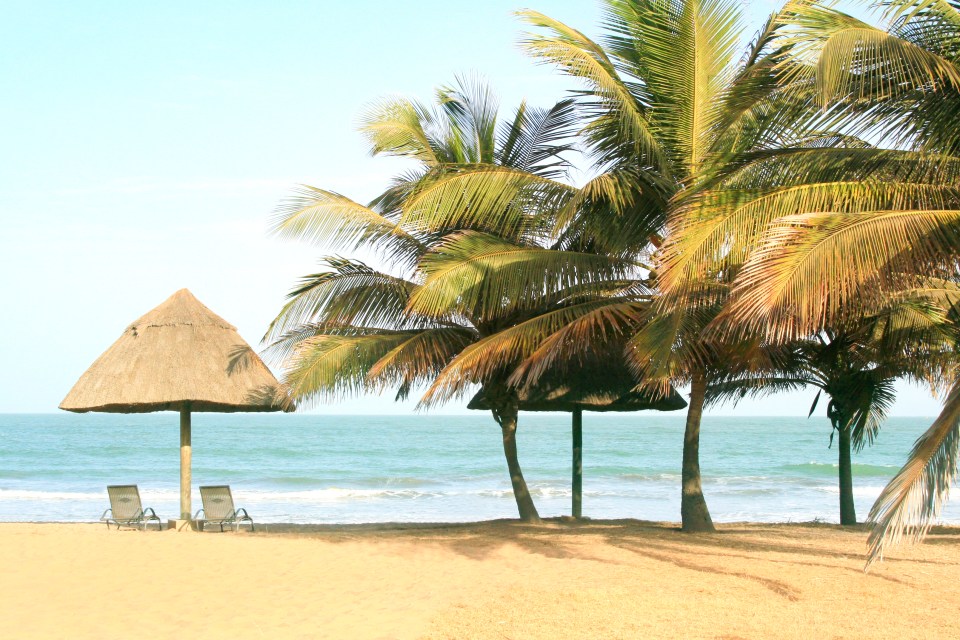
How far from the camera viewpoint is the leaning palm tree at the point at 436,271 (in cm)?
958

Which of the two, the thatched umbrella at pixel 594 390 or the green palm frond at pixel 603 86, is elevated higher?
the green palm frond at pixel 603 86

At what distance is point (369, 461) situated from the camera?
138 feet

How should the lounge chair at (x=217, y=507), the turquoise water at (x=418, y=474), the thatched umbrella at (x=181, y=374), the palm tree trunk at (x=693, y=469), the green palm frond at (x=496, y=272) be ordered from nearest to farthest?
the green palm frond at (x=496, y=272), the palm tree trunk at (x=693, y=469), the thatched umbrella at (x=181, y=374), the lounge chair at (x=217, y=507), the turquoise water at (x=418, y=474)

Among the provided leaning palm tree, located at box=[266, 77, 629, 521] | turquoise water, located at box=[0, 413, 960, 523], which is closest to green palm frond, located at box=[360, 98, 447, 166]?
leaning palm tree, located at box=[266, 77, 629, 521]

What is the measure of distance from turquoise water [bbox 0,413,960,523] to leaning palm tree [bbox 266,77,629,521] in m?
9.92

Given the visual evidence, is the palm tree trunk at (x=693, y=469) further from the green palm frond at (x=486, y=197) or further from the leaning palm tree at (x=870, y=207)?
the leaning palm tree at (x=870, y=207)

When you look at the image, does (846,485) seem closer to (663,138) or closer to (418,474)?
(663,138)

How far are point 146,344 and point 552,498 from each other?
17047 millimetres

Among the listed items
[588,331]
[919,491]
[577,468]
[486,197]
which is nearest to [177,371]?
[486,197]

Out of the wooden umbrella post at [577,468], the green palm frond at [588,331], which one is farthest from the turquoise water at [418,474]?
the green palm frond at [588,331]

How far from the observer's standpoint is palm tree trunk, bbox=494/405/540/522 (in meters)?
11.7

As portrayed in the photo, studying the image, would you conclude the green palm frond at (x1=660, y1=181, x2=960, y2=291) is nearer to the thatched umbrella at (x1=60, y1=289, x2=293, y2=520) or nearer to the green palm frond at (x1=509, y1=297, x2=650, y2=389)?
the green palm frond at (x1=509, y1=297, x2=650, y2=389)

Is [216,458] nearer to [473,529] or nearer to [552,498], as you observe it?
[552,498]

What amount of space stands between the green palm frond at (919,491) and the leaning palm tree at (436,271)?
185 inches
